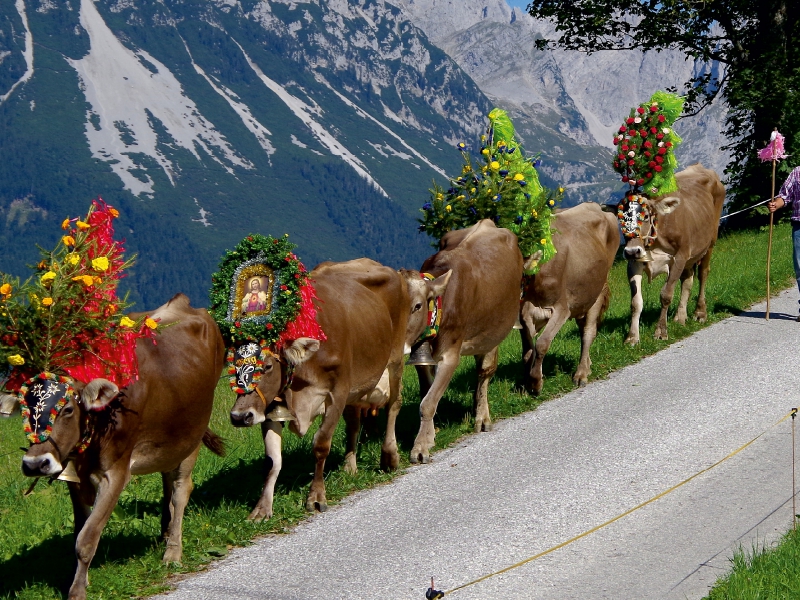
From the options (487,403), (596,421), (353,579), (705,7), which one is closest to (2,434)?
(487,403)

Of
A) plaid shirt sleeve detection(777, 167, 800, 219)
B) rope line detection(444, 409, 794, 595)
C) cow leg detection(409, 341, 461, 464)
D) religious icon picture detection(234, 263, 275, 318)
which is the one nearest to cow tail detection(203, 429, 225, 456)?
religious icon picture detection(234, 263, 275, 318)

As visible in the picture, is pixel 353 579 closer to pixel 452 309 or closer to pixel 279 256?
pixel 279 256

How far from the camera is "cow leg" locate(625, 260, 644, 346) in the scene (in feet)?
53.8

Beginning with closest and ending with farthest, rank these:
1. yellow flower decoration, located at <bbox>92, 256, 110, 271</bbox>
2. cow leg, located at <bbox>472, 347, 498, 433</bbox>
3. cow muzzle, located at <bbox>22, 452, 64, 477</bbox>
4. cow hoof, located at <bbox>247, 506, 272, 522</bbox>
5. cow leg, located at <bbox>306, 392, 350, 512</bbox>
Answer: cow muzzle, located at <bbox>22, 452, 64, 477</bbox>, yellow flower decoration, located at <bbox>92, 256, 110, 271</bbox>, cow hoof, located at <bbox>247, 506, 272, 522</bbox>, cow leg, located at <bbox>306, 392, 350, 512</bbox>, cow leg, located at <bbox>472, 347, 498, 433</bbox>

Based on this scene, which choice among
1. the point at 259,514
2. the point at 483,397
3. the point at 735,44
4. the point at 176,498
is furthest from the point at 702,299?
the point at 735,44

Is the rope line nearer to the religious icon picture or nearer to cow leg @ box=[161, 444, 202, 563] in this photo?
cow leg @ box=[161, 444, 202, 563]

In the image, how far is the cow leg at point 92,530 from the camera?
25.5 feet

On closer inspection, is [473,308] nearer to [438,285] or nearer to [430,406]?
[438,285]

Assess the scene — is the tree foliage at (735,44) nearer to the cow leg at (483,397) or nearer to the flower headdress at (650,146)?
the flower headdress at (650,146)

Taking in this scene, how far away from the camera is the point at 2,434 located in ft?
59.1

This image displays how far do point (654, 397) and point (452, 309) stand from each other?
9.84ft

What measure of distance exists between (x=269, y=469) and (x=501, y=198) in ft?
18.1

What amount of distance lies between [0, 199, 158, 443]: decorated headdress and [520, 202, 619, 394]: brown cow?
698 cm

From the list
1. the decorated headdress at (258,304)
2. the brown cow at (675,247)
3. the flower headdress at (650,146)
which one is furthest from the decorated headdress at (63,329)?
Result: the flower headdress at (650,146)
